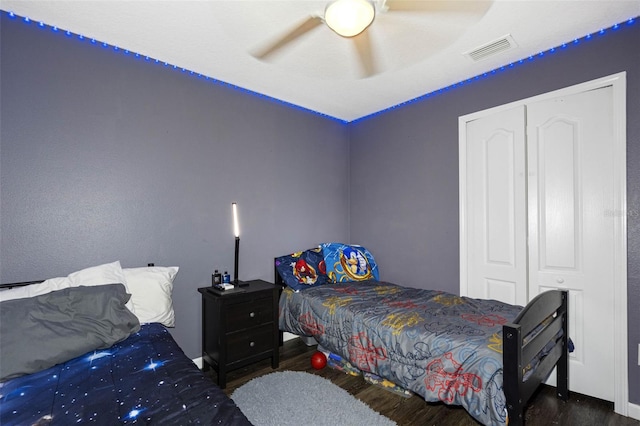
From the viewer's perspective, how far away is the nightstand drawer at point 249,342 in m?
2.45

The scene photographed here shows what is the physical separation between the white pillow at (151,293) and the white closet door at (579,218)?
9.58 feet

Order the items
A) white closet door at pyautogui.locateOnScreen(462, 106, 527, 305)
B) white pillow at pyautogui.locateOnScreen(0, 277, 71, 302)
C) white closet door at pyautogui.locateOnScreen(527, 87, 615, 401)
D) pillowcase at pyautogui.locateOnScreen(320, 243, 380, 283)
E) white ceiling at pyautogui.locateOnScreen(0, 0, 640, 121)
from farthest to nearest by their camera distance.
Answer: pillowcase at pyautogui.locateOnScreen(320, 243, 380, 283) → white closet door at pyautogui.locateOnScreen(462, 106, 527, 305) → white closet door at pyautogui.locateOnScreen(527, 87, 615, 401) → white ceiling at pyautogui.locateOnScreen(0, 0, 640, 121) → white pillow at pyautogui.locateOnScreen(0, 277, 71, 302)

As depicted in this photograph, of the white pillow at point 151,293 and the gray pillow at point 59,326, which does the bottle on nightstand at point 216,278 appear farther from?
the gray pillow at point 59,326

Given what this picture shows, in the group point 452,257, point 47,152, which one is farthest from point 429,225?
point 47,152

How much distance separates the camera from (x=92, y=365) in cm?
146

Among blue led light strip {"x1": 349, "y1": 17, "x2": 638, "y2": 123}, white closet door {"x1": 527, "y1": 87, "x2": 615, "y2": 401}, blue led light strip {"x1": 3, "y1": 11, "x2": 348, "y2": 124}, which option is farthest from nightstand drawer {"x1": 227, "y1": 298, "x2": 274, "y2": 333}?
blue led light strip {"x1": 349, "y1": 17, "x2": 638, "y2": 123}

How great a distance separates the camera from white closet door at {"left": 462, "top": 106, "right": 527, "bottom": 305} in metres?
2.60

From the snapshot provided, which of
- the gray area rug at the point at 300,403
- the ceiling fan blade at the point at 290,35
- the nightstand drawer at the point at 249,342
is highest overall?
the ceiling fan blade at the point at 290,35


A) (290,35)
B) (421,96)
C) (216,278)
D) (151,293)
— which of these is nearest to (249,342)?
(216,278)

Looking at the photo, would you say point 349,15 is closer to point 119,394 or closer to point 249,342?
point 119,394

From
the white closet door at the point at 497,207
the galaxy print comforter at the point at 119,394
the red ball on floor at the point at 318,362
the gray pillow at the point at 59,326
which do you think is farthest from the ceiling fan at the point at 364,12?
the red ball on floor at the point at 318,362

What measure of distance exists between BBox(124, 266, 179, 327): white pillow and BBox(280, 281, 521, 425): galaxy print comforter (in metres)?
1.12

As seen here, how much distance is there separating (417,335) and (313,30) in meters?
2.05

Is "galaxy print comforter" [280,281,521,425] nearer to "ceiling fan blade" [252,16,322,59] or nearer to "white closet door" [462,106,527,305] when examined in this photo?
"white closet door" [462,106,527,305]
